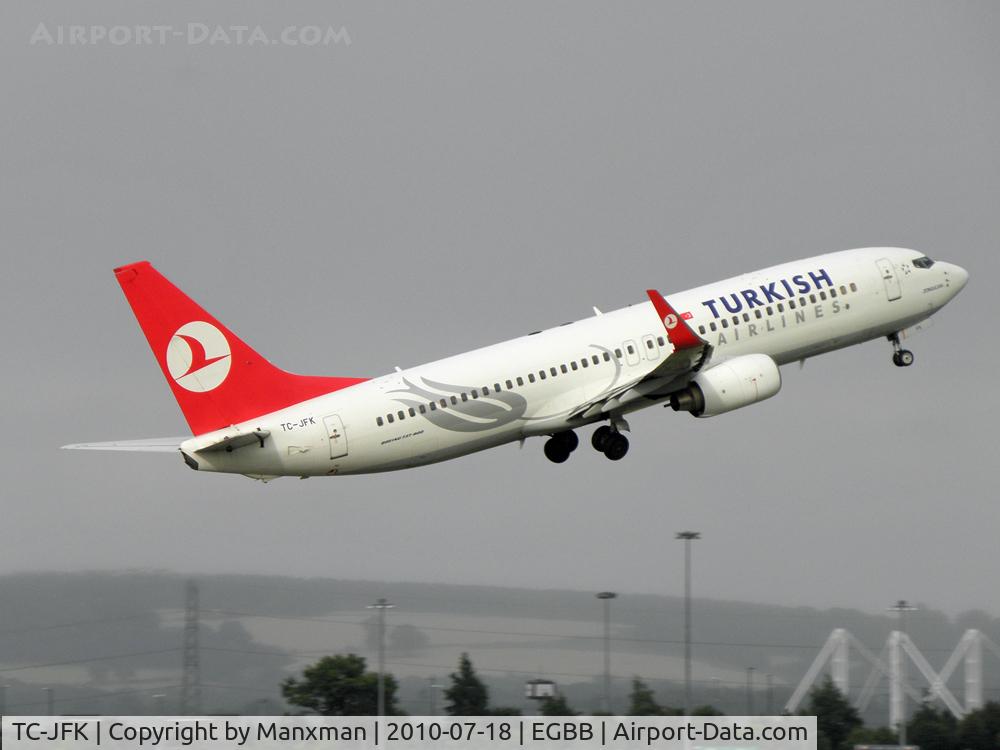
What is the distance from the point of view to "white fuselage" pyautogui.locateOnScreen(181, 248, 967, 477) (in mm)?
60406

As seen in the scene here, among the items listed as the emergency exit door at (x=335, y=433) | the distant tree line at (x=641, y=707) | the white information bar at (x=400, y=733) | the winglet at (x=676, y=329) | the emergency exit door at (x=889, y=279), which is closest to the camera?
the white information bar at (x=400, y=733)

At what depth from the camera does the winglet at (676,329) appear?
63562mm

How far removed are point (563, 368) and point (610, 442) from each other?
16.5ft

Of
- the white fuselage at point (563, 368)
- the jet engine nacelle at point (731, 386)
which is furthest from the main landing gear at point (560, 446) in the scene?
the jet engine nacelle at point (731, 386)

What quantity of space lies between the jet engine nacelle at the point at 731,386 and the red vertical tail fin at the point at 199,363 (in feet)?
47.7

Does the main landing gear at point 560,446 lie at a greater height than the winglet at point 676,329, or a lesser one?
lesser

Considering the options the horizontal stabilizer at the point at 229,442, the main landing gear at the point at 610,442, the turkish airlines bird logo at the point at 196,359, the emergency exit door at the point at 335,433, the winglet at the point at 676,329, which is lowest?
the horizontal stabilizer at the point at 229,442

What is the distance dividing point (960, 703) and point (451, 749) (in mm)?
37137

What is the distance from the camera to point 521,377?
208ft

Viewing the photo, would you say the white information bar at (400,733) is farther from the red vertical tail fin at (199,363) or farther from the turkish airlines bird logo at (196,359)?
the turkish airlines bird logo at (196,359)

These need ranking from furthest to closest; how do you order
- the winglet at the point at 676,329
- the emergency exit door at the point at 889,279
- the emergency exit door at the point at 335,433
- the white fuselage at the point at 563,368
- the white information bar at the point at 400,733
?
1. the emergency exit door at the point at 889,279
2. the winglet at the point at 676,329
3. the white fuselage at the point at 563,368
4. the emergency exit door at the point at 335,433
5. the white information bar at the point at 400,733

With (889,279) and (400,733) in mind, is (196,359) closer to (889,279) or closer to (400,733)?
(400,733)

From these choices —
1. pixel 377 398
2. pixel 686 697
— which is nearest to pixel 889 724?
pixel 686 697

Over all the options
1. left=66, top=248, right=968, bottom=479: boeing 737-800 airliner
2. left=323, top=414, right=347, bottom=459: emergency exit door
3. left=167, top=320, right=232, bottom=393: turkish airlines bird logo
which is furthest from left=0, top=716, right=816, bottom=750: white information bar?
left=167, top=320, right=232, bottom=393: turkish airlines bird logo
